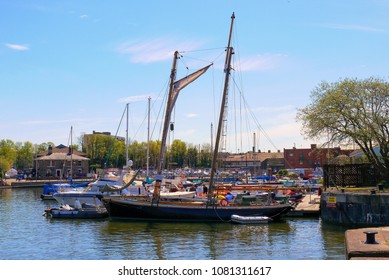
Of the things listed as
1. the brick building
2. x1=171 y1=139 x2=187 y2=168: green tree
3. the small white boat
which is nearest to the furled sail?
the small white boat

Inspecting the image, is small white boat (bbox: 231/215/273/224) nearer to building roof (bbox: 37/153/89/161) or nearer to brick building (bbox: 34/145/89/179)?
brick building (bbox: 34/145/89/179)

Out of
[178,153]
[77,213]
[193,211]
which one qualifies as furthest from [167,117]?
[178,153]

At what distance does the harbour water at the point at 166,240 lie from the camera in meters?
29.4

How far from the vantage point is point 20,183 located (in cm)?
11294

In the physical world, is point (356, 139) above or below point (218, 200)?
above

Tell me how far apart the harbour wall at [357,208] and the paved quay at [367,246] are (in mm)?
25579

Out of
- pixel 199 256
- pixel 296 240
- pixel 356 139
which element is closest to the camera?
pixel 199 256

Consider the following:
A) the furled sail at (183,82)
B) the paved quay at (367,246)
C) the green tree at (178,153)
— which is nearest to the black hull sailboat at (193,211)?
Answer: the furled sail at (183,82)

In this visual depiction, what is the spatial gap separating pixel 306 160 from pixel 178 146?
46535 mm

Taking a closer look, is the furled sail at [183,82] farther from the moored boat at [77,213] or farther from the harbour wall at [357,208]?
the harbour wall at [357,208]

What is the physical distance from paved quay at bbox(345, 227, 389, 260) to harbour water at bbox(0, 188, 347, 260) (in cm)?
A: 1372

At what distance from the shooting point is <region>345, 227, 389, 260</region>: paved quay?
12016 millimetres

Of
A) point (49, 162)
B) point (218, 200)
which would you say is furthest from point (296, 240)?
point (49, 162)

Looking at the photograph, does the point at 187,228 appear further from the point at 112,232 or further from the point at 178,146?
the point at 178,146
